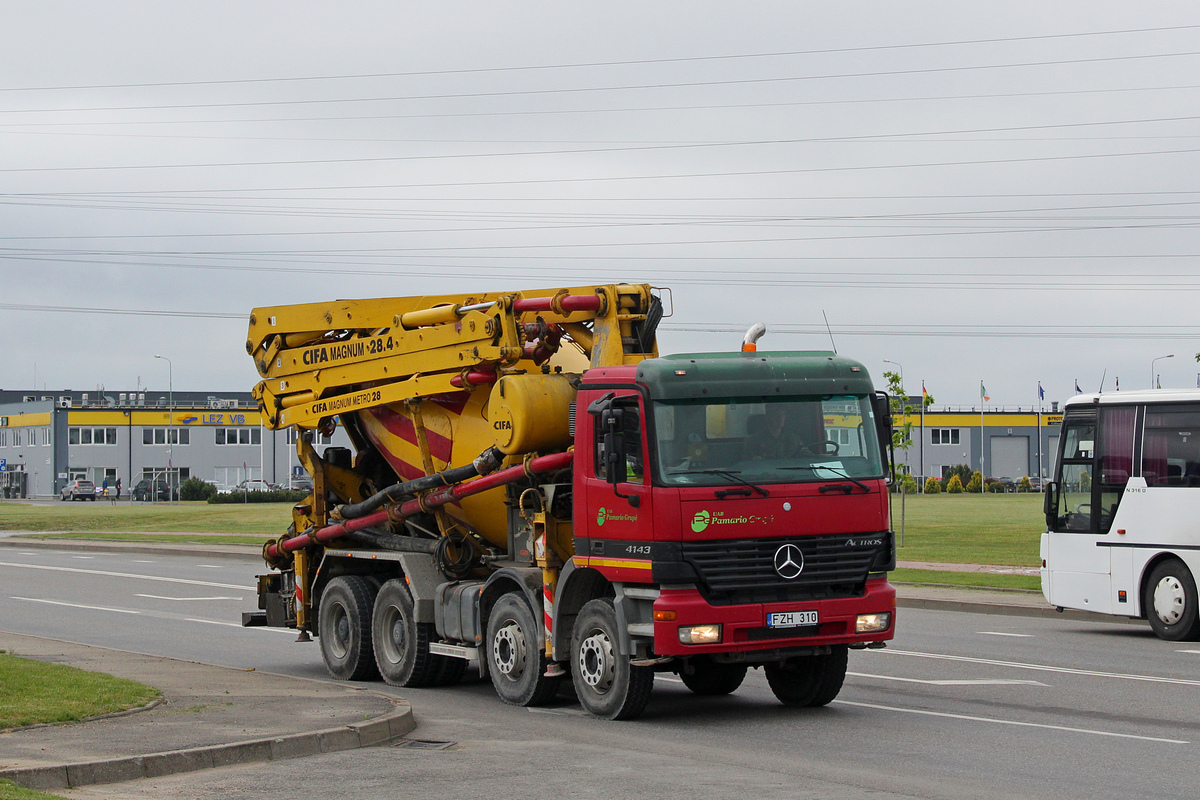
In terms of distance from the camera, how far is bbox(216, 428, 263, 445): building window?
116m

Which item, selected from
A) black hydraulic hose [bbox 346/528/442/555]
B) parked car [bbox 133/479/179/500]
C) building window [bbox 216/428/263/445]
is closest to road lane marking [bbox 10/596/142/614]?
black hydraulic hose [bbox 346/528/442/555]

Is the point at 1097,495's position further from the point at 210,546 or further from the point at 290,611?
the point at 210,546

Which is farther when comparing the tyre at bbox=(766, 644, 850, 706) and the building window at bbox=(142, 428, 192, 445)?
the building window at bbox=(142, 428, 192, 445)

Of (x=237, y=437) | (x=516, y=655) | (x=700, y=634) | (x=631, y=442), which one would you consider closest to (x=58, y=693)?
(x=516, y=655)

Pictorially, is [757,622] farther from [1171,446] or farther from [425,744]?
[1171,446]

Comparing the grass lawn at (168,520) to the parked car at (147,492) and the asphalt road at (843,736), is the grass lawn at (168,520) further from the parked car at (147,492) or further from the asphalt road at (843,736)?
the asphalt road at (843,736)

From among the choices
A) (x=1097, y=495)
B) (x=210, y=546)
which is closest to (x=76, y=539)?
(x=210, y=546)

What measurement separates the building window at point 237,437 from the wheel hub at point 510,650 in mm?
104498

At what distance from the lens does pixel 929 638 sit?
60.1 ft

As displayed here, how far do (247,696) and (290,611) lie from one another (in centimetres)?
438

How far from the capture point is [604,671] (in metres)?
11.6

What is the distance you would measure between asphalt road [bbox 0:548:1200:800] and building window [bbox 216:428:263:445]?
326 feet

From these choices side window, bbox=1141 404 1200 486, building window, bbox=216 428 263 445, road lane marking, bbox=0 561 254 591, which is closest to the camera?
side window, bbox=1141 404 1200 486

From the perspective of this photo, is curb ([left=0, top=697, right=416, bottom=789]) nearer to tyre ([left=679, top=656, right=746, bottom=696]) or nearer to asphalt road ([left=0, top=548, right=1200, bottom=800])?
asphalt road ([left=0, top=548, right=1200, bottom=800])
